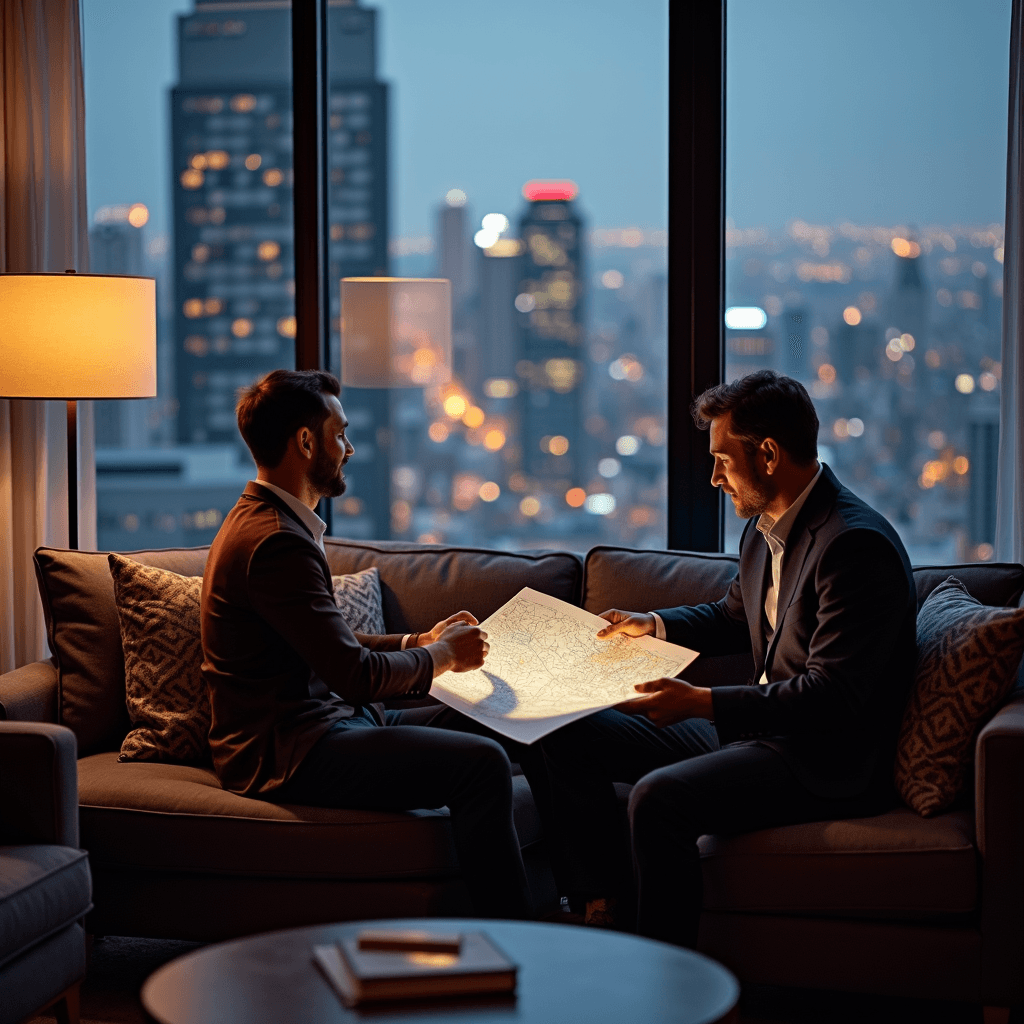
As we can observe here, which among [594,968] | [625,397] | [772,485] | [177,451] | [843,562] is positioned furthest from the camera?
[177,451]

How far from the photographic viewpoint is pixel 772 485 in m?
2.51

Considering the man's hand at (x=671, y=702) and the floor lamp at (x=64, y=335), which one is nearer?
the man's hand at (x=671, y=702)

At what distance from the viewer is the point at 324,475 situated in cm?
257

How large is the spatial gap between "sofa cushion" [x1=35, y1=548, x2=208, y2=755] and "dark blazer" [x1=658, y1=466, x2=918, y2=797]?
4.69ft

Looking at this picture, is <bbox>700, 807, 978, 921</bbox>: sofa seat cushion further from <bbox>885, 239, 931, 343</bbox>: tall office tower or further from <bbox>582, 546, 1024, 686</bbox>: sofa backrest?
<bbox>885, 239, 931, 343</bbox>: tall office tower

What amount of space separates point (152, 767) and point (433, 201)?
A: 200cm

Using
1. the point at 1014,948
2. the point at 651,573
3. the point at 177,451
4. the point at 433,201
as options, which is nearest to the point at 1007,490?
the point at 651,573

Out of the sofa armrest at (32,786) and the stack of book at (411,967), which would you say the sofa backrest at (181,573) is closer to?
the sofa armrest at (32,786)

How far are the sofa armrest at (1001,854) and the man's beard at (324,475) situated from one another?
1.37 m

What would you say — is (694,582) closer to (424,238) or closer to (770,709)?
(770,709)

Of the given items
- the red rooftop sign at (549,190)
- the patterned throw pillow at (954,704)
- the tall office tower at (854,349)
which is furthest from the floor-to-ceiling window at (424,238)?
the patterned throw pillow at (954,704)

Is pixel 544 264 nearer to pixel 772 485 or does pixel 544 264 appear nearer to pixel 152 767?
pixel 772 485

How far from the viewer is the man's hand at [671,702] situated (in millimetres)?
2326

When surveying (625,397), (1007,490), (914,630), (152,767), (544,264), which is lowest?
(152,767)
